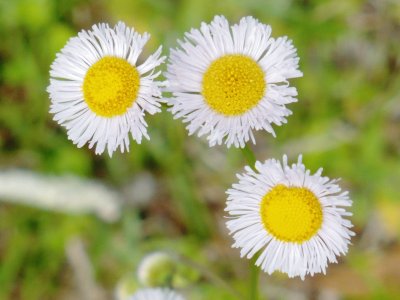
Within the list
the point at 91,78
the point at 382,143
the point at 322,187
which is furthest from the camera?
the point at 382,143

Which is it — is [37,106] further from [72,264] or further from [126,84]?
[126,84]

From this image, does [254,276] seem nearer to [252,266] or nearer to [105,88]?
[252,266]

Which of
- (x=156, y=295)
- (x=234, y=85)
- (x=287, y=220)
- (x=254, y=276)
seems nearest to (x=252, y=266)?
(x=254, y=276)

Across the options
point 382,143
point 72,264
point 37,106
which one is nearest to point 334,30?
point 382,143

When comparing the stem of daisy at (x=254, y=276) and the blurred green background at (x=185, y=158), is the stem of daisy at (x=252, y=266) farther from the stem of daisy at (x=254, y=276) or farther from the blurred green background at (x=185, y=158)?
the blurred green background at (x=185, y=158)

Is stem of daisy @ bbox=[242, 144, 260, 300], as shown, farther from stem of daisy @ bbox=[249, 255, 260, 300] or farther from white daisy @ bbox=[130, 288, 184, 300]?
white daisy @ bbox=[130, 288, 184, 300]

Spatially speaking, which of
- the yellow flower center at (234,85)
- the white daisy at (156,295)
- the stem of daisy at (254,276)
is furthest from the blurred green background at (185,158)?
the yellow flower center at (234,85)
